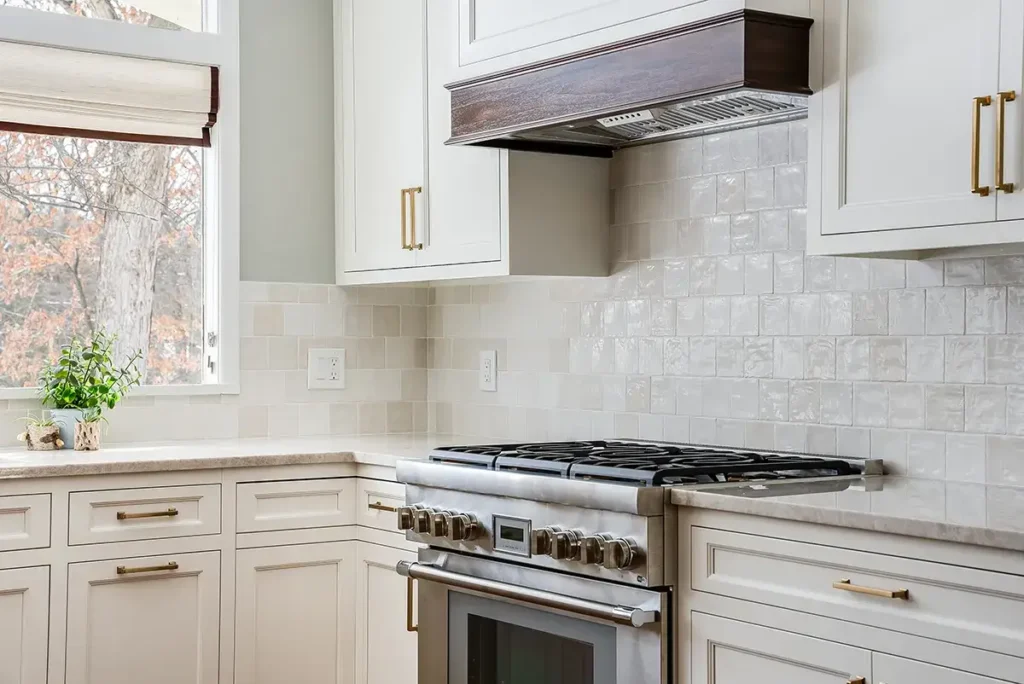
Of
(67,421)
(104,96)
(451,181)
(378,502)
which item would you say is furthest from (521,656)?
(104,96)

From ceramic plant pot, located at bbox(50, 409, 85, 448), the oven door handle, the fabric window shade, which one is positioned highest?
the fabric window shade

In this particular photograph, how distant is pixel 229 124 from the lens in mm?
3777

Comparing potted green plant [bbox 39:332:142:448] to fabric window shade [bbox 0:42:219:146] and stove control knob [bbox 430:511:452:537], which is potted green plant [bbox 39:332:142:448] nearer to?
fabric window shade [bbox 0:42:219:146]

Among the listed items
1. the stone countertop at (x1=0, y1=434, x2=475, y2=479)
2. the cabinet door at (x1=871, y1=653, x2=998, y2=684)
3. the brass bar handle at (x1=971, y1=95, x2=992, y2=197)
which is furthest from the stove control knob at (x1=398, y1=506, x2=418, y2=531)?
the brass bar handle at (x1=971, y1=95, x2=992, y2=197)

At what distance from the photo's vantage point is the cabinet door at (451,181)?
3.21 metres

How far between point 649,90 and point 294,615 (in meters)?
1.70

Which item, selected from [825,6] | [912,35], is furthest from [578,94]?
[912,35]

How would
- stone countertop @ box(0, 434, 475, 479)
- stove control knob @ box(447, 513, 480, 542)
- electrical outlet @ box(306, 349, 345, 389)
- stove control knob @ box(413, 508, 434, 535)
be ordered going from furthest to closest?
electrical outlet @ box(306, 349, 345, 389) → stone countertop @ box(0, 434, 475, 479) → stove control knob @ box(413, 508, 434, 535) → stove control knob @ box(447, 513, 480, 542)

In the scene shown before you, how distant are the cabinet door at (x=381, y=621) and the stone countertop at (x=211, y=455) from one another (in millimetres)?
261

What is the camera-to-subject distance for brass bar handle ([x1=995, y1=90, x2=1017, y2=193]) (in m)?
2.06

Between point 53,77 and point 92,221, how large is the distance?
16.6 inches

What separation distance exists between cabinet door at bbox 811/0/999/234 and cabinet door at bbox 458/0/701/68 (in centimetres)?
35

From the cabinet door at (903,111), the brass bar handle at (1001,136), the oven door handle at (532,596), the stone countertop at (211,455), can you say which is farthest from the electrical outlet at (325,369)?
the brass bar handle at (1001,136)

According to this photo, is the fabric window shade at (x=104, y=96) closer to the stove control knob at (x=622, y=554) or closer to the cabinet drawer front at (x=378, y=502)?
the cabinet drawer front at (x=378, y=502)
